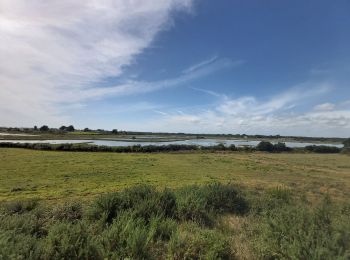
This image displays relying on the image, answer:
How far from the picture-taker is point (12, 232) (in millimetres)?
5301

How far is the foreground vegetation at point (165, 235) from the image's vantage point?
16.6ft

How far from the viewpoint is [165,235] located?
6.99 meters

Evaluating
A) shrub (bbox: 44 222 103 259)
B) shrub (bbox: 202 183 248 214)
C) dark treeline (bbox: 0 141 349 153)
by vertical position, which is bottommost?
shrub (bbox: 202 183 248 214)

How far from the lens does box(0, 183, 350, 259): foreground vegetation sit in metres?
5.06

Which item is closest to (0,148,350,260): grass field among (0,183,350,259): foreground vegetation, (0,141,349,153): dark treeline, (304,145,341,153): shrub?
(0,183,350,259): foreground vegetation

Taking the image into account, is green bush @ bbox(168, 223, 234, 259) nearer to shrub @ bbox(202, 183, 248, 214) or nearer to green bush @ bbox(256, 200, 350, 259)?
green bush @ bbox(256, 200, 350, 259)

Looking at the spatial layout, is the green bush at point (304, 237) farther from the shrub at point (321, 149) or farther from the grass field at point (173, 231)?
the shrub at point (321, 149)

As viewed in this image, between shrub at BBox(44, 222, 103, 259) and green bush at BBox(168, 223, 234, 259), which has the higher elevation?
shrub at BBox(44, 222, 103, 259)

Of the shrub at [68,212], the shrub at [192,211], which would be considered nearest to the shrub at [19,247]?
the shrub at [68,212]

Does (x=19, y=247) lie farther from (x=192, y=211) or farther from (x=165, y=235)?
(x=192, y=211)

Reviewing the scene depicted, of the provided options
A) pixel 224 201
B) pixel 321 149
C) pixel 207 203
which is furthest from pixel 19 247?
pixel 321 149

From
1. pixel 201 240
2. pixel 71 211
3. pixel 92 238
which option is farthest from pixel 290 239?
pixel 71 211

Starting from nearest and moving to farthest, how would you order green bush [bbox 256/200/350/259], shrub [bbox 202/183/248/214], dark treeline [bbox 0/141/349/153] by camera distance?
green bush [bbox 256/200/350/259] < shrub [bbox 202/183/248/214] < dark treeline [bbox 0/141/349/153]

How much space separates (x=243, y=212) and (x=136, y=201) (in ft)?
13.1
